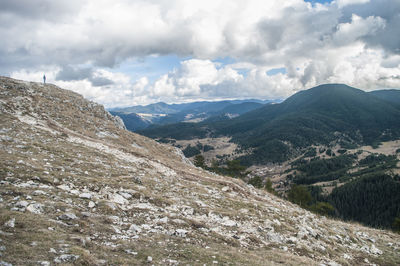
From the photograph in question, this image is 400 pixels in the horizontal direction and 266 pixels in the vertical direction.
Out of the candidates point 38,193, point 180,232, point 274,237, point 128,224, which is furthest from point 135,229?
point 274,237

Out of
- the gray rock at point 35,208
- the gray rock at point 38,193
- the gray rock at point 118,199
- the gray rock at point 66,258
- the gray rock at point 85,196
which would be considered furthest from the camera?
the gray rock at point 118,199

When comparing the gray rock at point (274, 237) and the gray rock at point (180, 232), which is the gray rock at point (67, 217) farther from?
the gray rock at point (274, 237)

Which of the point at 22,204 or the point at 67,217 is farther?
the point at 67,217

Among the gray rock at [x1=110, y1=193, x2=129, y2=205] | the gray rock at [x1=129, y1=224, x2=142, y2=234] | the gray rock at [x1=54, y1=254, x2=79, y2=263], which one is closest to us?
the gray rock at [x1=54, y1=254, x2=79, y2=263]

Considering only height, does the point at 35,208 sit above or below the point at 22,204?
below

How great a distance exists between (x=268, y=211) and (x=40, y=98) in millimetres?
54714

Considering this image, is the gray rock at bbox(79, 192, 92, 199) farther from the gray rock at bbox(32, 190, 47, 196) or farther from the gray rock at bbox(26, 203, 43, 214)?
the gray rock at bbox(26, 203, 43, 214)

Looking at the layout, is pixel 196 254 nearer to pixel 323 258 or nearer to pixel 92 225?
pixel 92 225

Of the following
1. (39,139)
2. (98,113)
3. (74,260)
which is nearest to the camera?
(74,260)

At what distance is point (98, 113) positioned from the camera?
61375 mm

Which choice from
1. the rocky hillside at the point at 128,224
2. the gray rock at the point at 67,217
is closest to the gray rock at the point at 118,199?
the rocky hillside at the point at 128,224

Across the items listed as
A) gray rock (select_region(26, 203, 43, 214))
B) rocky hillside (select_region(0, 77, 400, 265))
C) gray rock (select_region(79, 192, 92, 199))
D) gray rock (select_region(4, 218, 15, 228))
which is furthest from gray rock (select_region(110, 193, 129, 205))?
gray rock (select_region(4, 218, 15, 228))

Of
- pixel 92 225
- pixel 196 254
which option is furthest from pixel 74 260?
pixel 196 254

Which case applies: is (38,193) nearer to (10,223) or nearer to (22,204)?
(22,204)
